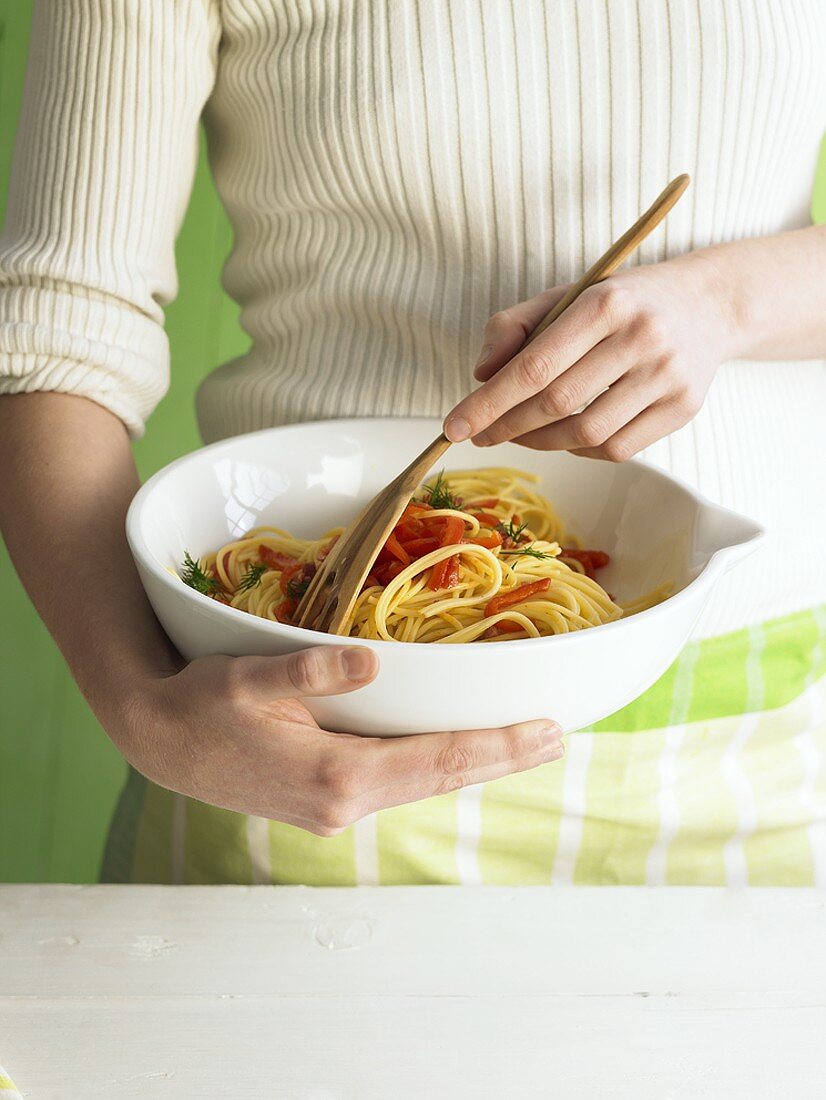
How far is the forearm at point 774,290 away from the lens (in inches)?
37.4

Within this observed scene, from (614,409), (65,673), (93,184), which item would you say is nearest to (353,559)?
(614,409)

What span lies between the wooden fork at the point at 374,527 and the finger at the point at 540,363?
0.04m

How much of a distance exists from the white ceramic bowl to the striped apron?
0.70ft

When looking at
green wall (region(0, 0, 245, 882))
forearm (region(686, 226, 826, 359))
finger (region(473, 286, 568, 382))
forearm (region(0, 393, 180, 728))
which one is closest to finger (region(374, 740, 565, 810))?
forearm (region(0, 393, 180, 728))

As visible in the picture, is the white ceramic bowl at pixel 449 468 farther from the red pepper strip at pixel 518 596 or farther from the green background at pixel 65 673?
the green background at pixel 65 673

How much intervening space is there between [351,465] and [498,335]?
0.26m

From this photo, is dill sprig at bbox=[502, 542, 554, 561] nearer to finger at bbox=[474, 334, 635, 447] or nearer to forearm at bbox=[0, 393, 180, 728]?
finger at bbox=[474, 334, 635, 447]

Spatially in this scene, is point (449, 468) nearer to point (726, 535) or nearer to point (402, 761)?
point (726, 535)

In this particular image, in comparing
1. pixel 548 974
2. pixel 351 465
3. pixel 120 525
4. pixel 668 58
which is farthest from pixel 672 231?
pixel 548 974

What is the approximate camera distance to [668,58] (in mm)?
1002

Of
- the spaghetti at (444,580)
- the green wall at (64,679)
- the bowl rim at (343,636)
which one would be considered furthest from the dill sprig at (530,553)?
the green wall at (64,679)

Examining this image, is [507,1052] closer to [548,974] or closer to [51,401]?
[548,974]

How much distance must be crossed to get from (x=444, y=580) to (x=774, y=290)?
→ 1.30 ft

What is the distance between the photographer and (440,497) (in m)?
1.01
